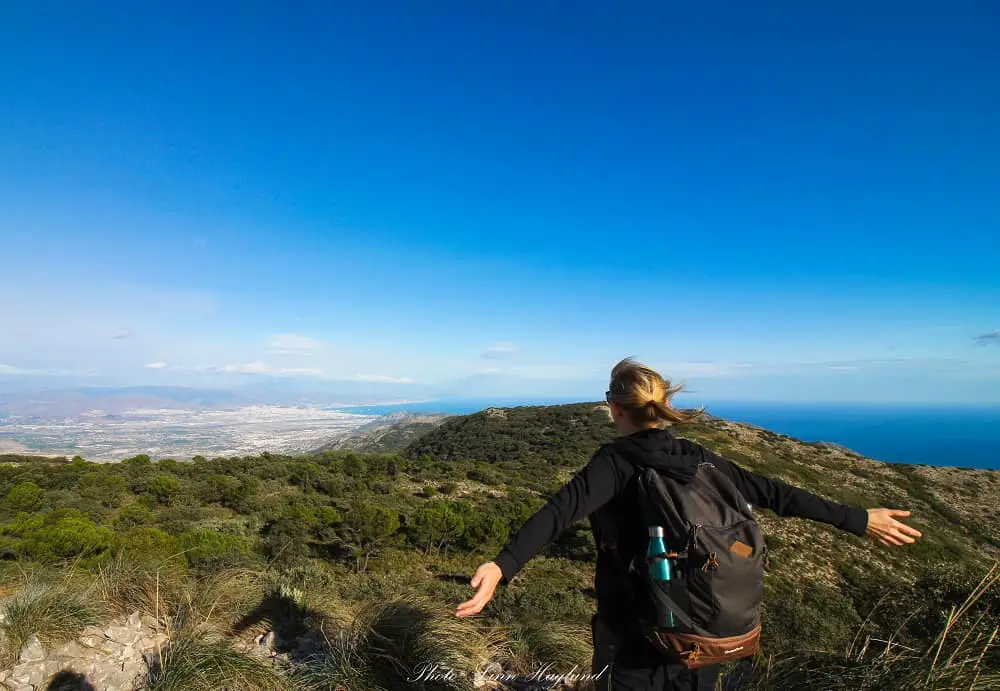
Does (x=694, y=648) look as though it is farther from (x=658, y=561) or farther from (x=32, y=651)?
(x=32, y=651)

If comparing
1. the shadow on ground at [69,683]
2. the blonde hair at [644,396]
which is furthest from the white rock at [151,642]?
the blonde hair at [644,396]

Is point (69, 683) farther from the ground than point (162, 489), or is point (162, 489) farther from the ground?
point (69, 683)

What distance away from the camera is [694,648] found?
5.45ft

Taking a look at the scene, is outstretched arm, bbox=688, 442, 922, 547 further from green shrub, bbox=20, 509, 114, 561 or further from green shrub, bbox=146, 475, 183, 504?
green shrub, bbox=146, 475, 183, 504

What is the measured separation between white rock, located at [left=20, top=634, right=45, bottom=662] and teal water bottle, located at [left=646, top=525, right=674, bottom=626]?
4.30 meters

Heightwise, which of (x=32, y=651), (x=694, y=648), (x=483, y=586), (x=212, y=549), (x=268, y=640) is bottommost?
(x=212, y=549)

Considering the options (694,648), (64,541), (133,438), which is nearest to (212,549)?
(64,541)

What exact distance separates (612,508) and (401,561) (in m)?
14.5

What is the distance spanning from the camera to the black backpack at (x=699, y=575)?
162 cm

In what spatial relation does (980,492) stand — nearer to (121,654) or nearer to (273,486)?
(273,486)

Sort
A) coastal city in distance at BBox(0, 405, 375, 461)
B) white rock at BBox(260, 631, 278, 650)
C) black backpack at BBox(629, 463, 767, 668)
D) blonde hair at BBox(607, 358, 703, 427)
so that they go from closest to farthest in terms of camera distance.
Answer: black backpack at BBox(629, 463, 767, 668) → blonde hair at BBox(607, 358, 703, 427) → white rock at BBox(260, 631, 278, 650) → coastal city in distance at BBox(0, 405, 375, 461)

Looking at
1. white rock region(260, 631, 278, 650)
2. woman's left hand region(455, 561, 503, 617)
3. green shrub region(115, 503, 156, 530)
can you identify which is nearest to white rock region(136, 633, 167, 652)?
white rock region(260, 631, 278, 650)

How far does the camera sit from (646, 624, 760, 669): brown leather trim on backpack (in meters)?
1.65

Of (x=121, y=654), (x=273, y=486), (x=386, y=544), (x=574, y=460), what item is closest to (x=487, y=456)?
(x=574, y=460)
